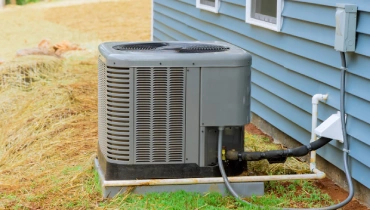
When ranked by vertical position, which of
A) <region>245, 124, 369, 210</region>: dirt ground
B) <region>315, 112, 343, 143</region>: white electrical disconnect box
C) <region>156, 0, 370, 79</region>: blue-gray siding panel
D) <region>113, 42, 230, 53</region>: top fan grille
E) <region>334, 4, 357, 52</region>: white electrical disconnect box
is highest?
<region>334, 4, 357, 52</region>: white electrical disconnect box

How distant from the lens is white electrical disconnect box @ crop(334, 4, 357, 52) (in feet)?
13.8

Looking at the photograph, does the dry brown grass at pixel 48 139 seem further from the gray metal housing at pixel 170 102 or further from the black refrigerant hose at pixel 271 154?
the black refrigerant hose at pixel 271 154

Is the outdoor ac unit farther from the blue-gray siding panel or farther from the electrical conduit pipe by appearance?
the blue-gray siding panel

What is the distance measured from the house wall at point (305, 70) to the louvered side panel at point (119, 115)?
1.45 m

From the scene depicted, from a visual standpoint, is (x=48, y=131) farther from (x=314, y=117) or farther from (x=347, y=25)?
(x=347, y=25)

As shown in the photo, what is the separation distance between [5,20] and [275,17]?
1660 centimetres

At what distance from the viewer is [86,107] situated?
752cm

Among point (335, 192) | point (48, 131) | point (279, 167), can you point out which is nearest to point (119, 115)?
point (279, 167)

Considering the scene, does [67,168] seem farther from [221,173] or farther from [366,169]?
[366,169]

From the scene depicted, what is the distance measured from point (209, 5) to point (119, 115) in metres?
4.12

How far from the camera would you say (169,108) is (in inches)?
172

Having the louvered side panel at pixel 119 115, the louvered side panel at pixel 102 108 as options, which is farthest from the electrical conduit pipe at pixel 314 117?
the louvered side panel at pixel 102 108

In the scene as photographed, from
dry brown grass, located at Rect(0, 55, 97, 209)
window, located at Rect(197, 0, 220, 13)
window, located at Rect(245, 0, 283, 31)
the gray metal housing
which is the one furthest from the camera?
window, located at Rect(197, 0, 220, 13)

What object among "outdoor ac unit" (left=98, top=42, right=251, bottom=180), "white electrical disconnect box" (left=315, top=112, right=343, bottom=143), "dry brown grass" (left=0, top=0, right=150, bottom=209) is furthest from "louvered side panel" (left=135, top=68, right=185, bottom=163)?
"white electrical disconnect box" (left=315, top=112, right=343, bottom=143)
